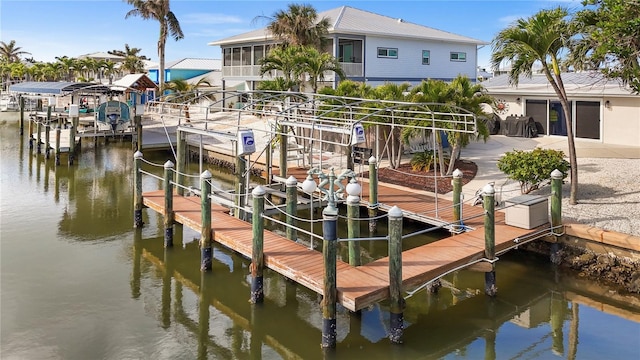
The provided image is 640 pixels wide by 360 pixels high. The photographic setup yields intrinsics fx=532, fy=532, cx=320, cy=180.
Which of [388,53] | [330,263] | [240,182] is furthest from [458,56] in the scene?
[330,263]

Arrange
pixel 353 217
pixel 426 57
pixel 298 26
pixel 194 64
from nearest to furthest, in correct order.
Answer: pixel 353 217
pixel 298 26
pixel 426 57
pixel 194 64

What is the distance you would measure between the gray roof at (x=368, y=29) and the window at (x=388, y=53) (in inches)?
37.9

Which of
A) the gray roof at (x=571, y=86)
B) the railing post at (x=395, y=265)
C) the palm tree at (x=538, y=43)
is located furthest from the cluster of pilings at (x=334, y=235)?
the gray roof at (x=571, y=86)

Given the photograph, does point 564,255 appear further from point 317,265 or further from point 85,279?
point 85,279

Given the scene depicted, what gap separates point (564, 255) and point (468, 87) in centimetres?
717

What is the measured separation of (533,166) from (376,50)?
21.9 m

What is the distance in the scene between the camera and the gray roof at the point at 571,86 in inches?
829

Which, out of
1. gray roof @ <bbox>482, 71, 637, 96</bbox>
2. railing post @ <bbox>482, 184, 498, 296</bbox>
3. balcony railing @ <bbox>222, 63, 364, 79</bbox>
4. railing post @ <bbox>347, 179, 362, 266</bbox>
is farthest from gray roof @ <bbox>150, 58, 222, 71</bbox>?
railing post @ <bbox>482, 184, 498, 296</bbox>

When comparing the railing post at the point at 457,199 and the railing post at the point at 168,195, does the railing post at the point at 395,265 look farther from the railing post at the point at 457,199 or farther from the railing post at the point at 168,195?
the railing post at the point at 168,195

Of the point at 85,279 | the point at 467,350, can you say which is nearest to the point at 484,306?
the point at 467,350

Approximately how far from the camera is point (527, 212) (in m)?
10.8

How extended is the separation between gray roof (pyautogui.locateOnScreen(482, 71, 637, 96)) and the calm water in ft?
41.0

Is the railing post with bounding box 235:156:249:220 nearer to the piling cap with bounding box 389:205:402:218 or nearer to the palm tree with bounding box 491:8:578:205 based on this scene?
the piling cap with bounding box 389:205:402:218

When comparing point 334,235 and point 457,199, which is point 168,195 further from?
A: point 457,199
